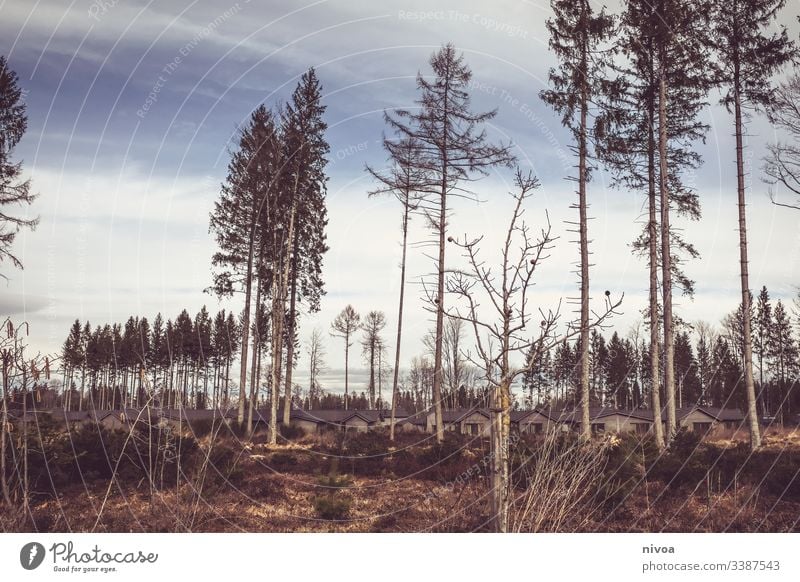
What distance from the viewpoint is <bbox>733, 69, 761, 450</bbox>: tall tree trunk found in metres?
13.2

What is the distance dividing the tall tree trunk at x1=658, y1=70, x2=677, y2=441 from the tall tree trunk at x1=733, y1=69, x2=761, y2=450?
1.60m

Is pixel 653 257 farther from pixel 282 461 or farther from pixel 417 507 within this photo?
pixel 282 461

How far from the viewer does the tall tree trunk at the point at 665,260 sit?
13570 millimetres

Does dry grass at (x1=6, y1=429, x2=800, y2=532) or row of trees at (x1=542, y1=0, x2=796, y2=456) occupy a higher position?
row of trees at (x1=542, y1=0, x2=796, y2=456)

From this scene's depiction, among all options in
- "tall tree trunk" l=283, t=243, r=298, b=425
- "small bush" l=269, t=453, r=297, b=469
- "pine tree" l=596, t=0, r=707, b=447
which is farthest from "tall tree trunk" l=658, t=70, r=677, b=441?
"tall tree trunk" l=283, t=243, r=298, b=425

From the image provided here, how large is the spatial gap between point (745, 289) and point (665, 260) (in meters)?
1.95

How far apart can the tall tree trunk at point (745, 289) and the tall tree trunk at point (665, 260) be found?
1.60 meters

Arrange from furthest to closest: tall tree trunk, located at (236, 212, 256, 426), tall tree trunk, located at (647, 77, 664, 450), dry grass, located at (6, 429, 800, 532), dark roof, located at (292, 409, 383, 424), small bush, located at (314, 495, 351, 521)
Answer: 1. dark roof, located at (292, 409, 383, 424)
2. tall tree trunk, located at (236, 212, 256, 426)
3. tall tree trunk, located at (647, 77, 664, 450)
4. small bush, located at (314, 495, 351, 521)
5. dry grass, located at (6, 429, 800, 532)

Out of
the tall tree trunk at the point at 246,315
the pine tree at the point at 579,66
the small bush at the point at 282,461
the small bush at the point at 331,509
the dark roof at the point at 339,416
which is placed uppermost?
the pine tree at the point at 579,66

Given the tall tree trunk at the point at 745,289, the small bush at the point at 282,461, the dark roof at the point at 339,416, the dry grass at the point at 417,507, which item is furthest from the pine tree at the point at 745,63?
the dark roof at the point at 339,416

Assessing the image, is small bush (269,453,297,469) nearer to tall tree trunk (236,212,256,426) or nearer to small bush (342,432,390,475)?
small bush (342,432,390,475)

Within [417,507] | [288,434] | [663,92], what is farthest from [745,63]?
[288,434]

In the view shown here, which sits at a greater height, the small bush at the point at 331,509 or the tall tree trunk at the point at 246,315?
the tall tree trunk at the point at 246,315

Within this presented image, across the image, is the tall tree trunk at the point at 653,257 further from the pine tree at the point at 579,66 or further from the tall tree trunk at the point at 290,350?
the tall tree trunk at the point at 290,350
